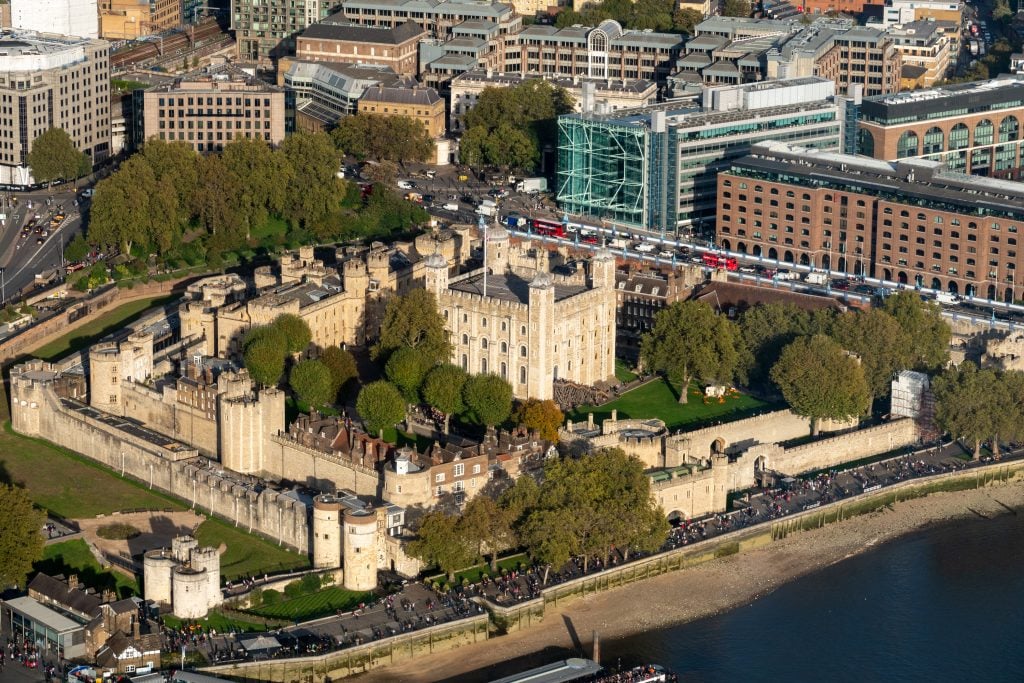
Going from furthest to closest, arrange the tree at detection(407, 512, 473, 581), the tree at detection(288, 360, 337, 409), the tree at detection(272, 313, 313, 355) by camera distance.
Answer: the tree at detection(272, 313, 313, 355), the tree at detection(288, 360, 337, 409), the tree at detection(407, 512, 473, 581)

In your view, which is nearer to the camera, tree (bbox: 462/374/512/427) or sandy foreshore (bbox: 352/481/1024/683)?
sandy foreshore (bbox: 352/481/1024/683)

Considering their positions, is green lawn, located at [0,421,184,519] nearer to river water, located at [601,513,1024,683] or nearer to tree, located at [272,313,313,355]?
tree, located at [272,313,313,355]

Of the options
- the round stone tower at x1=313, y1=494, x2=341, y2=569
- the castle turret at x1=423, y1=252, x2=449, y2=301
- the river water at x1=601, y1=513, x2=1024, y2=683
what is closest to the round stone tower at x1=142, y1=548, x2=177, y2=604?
the round stone tower at x1=313, y1=494, x2=341, y2=569

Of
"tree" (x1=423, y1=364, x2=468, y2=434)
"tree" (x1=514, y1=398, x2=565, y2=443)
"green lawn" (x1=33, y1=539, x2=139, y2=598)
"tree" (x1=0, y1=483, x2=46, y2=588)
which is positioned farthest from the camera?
"tree" (x1=423, y1=364, x2=468, y2=434)

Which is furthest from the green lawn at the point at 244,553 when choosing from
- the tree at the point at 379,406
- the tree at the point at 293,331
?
the tree at the point at 293,331

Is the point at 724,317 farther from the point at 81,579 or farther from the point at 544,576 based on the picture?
the point at 81,579

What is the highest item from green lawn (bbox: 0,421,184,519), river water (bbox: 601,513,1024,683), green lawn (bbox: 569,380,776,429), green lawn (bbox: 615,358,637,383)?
green lawn (bbox: 615,358,637,383)

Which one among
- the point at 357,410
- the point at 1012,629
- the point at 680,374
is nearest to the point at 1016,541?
the point at 1012,629
